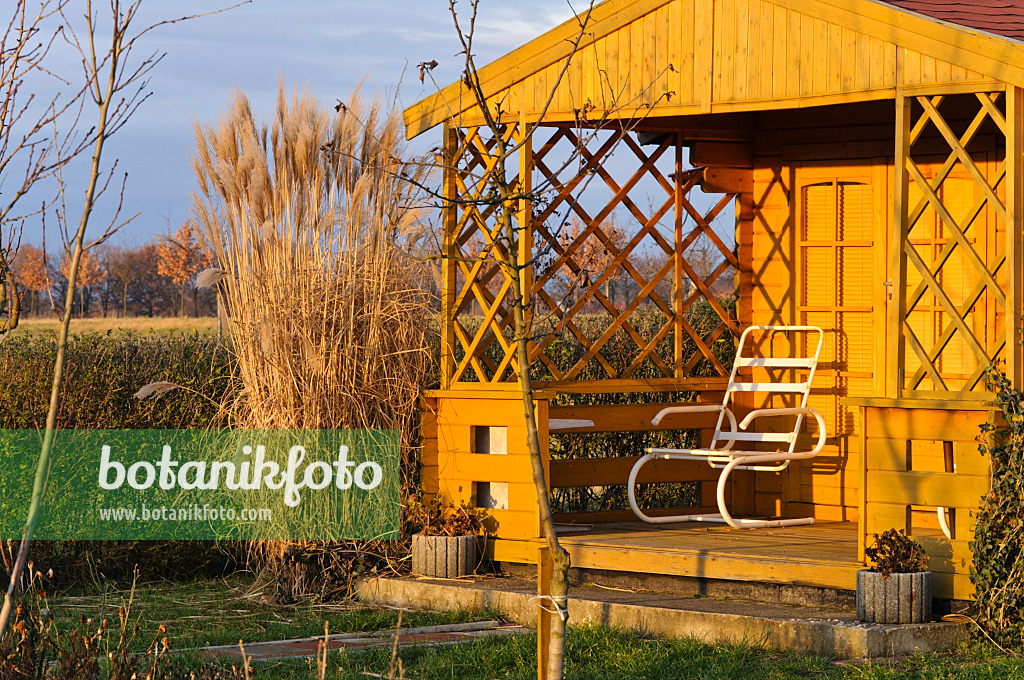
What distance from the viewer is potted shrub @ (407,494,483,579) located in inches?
234

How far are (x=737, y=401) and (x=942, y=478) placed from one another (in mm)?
2287

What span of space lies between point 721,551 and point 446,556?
1343mm

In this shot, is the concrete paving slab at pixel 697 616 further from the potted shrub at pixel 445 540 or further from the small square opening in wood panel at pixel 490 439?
the small square opening in wood panel at pixel 490 439

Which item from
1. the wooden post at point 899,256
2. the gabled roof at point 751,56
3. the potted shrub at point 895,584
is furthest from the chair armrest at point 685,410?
the potted shrub at point 895,584

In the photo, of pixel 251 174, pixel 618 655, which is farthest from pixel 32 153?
pixel 251 174

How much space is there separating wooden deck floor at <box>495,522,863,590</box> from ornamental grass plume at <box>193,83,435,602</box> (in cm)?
107

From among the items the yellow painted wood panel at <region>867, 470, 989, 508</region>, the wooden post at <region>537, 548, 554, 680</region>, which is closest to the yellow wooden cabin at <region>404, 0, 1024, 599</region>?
the yellow painted wood panel at <region>867, 470, 989, 508</region>

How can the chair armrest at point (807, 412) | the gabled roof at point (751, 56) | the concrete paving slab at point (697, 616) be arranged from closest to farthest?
the concrete paving slab at point (697, 616)
the gabled roof at point (751, 56)
the chair armrest at point (807, 412)

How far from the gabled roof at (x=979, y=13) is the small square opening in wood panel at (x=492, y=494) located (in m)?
2.83

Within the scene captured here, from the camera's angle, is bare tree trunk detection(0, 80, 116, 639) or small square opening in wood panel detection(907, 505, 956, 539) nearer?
bare tree trunk detection(0, 80, 116, 639)

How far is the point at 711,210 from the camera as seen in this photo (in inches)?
277

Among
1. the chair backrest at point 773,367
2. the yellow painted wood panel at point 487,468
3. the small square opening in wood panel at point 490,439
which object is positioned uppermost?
the chair backrest at point 773,367

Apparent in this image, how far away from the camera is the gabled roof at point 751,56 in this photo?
16.2 feet

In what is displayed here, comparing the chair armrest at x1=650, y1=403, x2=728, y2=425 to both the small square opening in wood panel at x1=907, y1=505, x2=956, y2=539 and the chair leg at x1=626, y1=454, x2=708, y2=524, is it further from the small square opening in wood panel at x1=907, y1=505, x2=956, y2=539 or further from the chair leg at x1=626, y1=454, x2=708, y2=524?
the small square opening in wood panel at x1=907, y1=505, x2=956, y2=539
